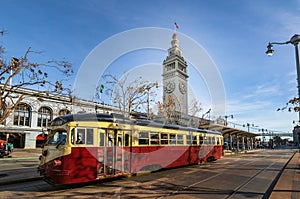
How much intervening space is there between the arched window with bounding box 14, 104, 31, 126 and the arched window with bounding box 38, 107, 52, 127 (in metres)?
1.73

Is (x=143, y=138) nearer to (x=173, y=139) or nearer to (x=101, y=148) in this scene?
(x=101, y=148)

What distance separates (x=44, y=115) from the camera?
3841 cm

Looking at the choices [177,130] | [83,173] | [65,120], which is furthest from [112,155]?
[177,130]


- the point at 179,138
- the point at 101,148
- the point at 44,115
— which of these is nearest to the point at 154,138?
the point at 179,138

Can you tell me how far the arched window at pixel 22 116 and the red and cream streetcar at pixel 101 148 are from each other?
2986 cm

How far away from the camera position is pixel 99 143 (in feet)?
32.2

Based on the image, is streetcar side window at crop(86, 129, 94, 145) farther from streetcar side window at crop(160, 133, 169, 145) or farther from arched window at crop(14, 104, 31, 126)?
arched window at crop(14, 104, 31, 126)

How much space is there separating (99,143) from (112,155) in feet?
2.95

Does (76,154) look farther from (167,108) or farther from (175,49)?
(175,49)

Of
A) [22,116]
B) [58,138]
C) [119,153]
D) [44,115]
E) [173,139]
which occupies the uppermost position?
[44,115]

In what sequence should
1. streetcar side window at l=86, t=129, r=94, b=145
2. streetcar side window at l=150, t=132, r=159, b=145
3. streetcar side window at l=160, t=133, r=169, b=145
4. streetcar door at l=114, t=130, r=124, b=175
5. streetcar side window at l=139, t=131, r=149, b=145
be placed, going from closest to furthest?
streetcar side window at l=86, t=129, r=94, b=145 → streetcar door at l=114, t=130, r=124, b=175 → streetcar side window at l=139, t=131, r=149, b=145 → streetcar side window at l=150, t=132, r=159, b=145 → streetcar side window at l=160, t=133, r=169, b=145

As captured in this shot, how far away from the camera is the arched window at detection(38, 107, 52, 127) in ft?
124

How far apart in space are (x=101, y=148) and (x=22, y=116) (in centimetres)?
3198

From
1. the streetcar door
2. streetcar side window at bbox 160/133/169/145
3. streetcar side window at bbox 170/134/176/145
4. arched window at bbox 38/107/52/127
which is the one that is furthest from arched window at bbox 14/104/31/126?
the streetcar door
